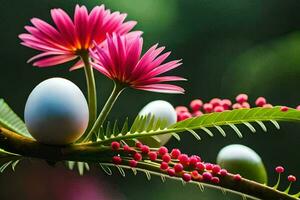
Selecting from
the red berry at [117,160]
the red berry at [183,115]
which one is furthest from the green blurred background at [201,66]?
the red berry at [117,160]

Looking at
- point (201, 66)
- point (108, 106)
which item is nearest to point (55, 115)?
point (108, 106)

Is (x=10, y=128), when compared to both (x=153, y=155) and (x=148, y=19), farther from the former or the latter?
(x=148, y=19)

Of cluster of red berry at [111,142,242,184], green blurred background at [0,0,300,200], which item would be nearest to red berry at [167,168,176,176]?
cluster of red berry at [111,142,242,184]

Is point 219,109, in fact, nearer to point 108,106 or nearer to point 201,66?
point 108,106

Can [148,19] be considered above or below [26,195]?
Answer: above

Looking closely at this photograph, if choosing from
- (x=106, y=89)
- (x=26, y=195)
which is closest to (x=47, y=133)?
(x=106, y=89)

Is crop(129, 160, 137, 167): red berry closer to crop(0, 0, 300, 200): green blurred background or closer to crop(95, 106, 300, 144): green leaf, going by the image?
crop(95, 106, 300, 144): green leaf
